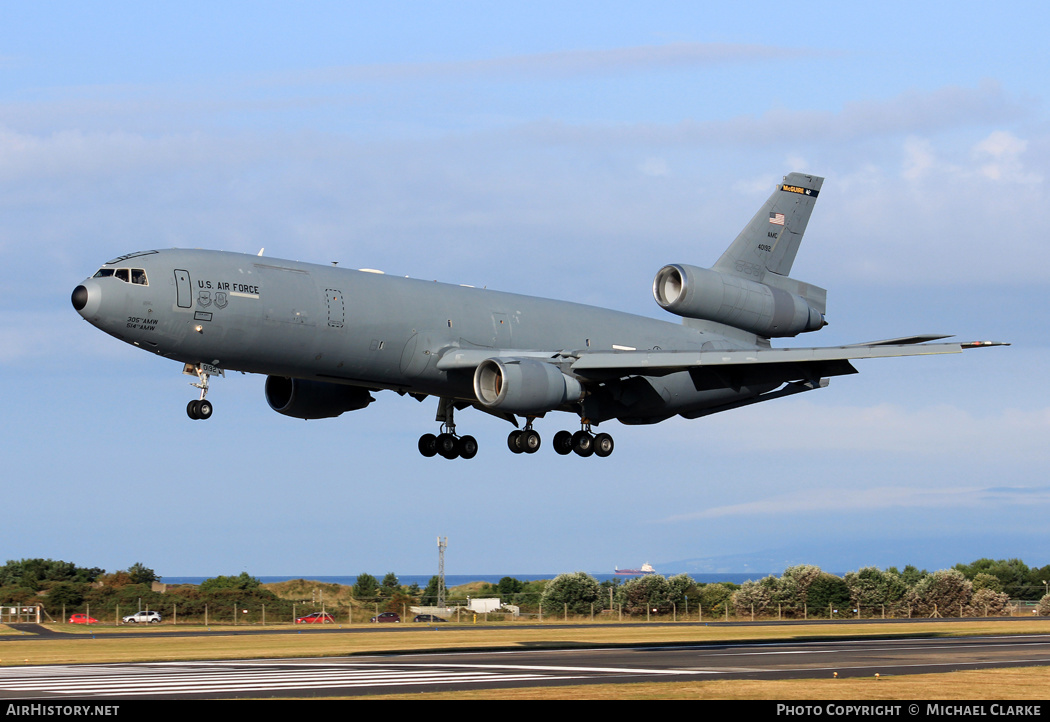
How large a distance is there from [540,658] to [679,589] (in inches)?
2166

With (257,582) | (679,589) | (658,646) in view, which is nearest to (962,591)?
(679,589)

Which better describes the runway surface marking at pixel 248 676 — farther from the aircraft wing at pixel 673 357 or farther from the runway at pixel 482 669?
the aircraft wing at pixel 673 357

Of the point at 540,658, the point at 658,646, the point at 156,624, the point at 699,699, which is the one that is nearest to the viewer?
the point at 699,699

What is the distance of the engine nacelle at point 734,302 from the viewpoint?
49.6 m

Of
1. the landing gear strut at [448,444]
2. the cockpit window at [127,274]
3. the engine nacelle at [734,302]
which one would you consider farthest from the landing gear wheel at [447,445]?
the cockpit window at [127,274]

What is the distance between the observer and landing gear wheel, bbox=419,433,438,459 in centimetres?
4884

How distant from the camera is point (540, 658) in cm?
4459

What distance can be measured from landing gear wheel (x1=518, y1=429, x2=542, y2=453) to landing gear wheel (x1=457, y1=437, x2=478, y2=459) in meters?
4.61

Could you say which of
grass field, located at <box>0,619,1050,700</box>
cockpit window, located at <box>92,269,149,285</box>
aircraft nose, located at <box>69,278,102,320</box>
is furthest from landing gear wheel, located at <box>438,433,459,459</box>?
aircraft nose, located at <box>69,278,102,320</box>

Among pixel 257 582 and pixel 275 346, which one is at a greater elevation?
pixel 275 346

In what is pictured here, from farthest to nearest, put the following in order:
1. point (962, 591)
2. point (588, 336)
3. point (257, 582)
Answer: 1. point (257, 582)
2. point (962, 591)
3. point (588, 336)

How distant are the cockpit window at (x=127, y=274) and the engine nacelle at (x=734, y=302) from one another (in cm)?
2130

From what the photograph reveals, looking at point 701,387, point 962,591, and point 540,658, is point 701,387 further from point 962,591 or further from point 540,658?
point 962,591

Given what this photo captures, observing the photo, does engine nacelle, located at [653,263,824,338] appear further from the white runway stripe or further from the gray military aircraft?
the white runway stripe
